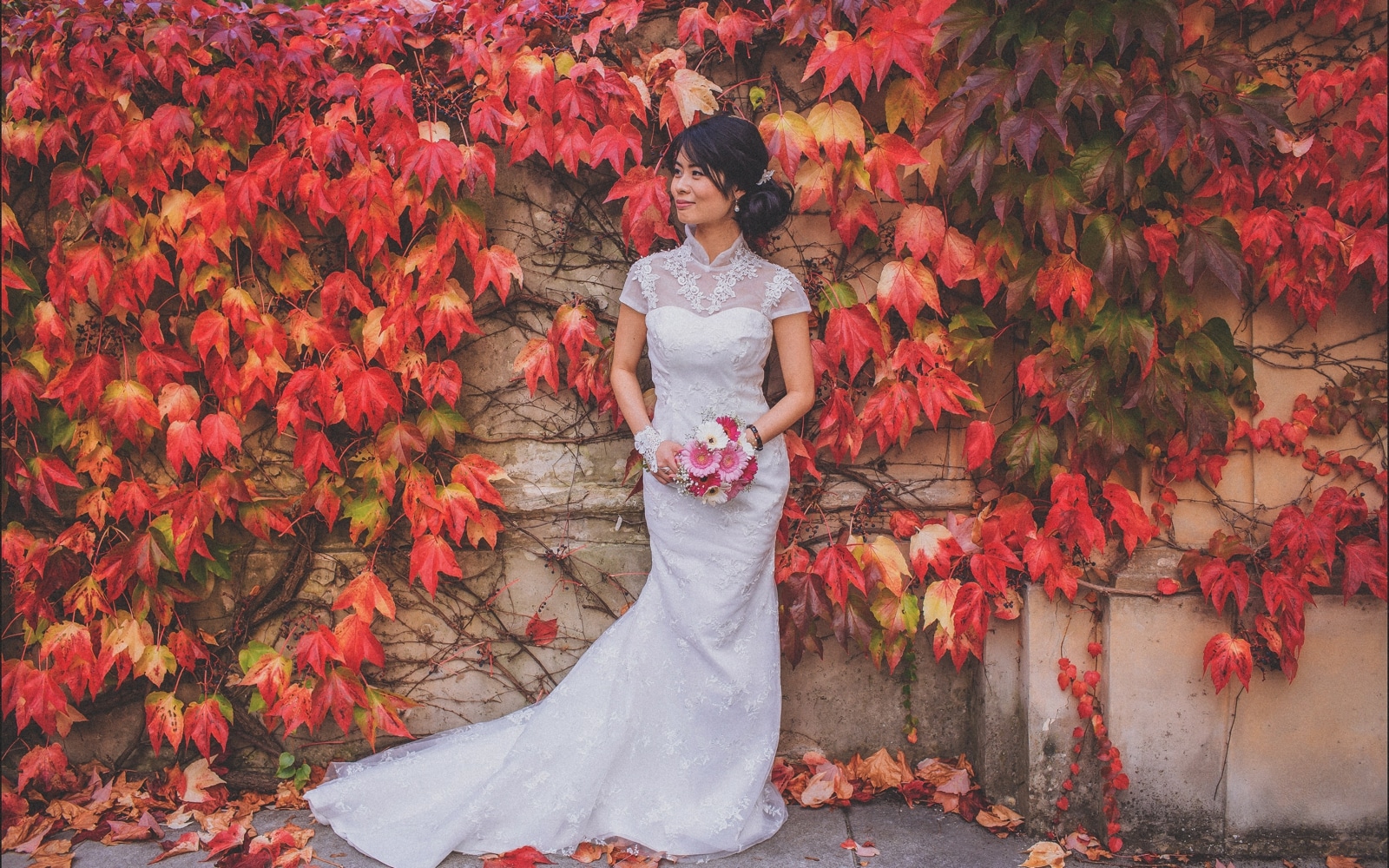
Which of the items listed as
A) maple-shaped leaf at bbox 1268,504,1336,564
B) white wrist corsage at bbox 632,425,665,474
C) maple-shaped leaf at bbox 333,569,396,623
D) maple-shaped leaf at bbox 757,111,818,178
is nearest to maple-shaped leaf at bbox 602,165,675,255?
maple-shaped leaf at bbox 757,111,818,178

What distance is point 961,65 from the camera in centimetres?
258

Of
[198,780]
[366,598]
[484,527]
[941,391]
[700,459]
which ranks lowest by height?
[198,780]

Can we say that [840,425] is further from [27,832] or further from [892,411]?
[27,832]

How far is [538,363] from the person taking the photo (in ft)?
9.37

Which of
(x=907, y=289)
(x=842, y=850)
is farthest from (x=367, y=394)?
(x=842, y=850)

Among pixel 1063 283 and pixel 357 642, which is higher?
pixel 1063 283

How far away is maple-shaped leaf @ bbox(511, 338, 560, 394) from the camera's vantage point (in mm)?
2843

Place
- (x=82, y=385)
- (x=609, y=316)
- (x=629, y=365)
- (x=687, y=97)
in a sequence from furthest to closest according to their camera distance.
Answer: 1. (x=609, y=316)
2. (x=82, y=385)
3. (x=629, y=365)
4. (x=687, y=97)

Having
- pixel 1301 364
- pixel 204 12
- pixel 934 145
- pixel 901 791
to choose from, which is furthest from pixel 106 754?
pixel 1301 364

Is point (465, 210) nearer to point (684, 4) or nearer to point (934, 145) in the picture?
point (684, 4)

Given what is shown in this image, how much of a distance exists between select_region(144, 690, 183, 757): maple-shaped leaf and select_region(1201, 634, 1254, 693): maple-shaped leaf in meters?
3.28

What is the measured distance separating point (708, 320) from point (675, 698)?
1.15m

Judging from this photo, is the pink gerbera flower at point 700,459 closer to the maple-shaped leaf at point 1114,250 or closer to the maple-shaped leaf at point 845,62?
the maple-shaped leaf at point 845,62

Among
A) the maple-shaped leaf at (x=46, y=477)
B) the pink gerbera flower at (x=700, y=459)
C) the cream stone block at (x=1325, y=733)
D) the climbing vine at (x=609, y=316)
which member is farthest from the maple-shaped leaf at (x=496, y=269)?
the cream stone block at (x=1325, y=733)
